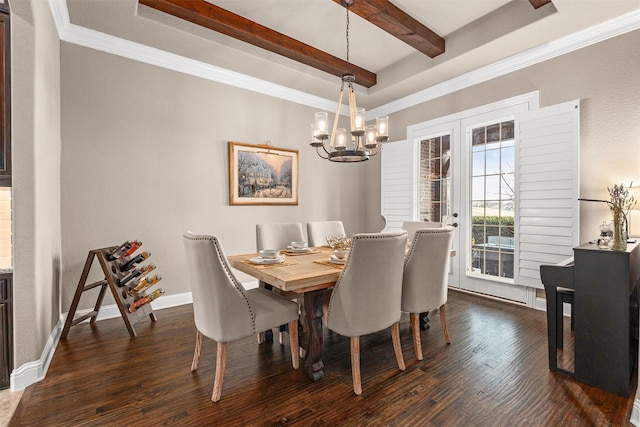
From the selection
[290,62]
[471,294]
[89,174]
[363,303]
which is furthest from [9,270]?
[471,294]

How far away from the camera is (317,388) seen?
1948 millimetres

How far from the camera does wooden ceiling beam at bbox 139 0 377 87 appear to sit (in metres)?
2.75

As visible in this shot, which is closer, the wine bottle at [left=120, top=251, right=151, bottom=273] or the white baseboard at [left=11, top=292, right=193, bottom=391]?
the white baseboard at [left=11, top=292, right=193, bottom=391]

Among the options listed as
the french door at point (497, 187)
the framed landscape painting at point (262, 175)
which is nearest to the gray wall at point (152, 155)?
the framed landscape painting at point (262, 175)

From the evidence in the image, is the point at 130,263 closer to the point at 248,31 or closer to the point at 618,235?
the point at 248,31

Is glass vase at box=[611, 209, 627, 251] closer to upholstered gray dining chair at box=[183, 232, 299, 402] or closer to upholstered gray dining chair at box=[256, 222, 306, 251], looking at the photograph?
upholstered gray dining chair at box=[183, 232, 299, 402]

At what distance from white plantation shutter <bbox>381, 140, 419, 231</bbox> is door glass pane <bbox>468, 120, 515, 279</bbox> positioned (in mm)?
864

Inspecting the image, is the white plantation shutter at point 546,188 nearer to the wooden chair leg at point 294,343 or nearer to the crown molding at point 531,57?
the crown molding at point 531,57

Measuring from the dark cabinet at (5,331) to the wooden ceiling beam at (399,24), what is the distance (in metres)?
3.24

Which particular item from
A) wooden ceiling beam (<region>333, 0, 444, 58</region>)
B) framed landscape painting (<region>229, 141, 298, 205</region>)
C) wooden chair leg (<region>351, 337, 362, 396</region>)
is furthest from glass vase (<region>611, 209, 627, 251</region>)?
framed landscape painting (<region>229, 141, 298, 205</region>)

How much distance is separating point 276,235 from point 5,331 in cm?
206

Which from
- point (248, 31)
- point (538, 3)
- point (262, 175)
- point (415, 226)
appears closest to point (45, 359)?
point (262, 175)

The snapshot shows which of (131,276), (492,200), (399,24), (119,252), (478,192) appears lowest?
(131,276)

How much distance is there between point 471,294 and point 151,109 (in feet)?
14.5
